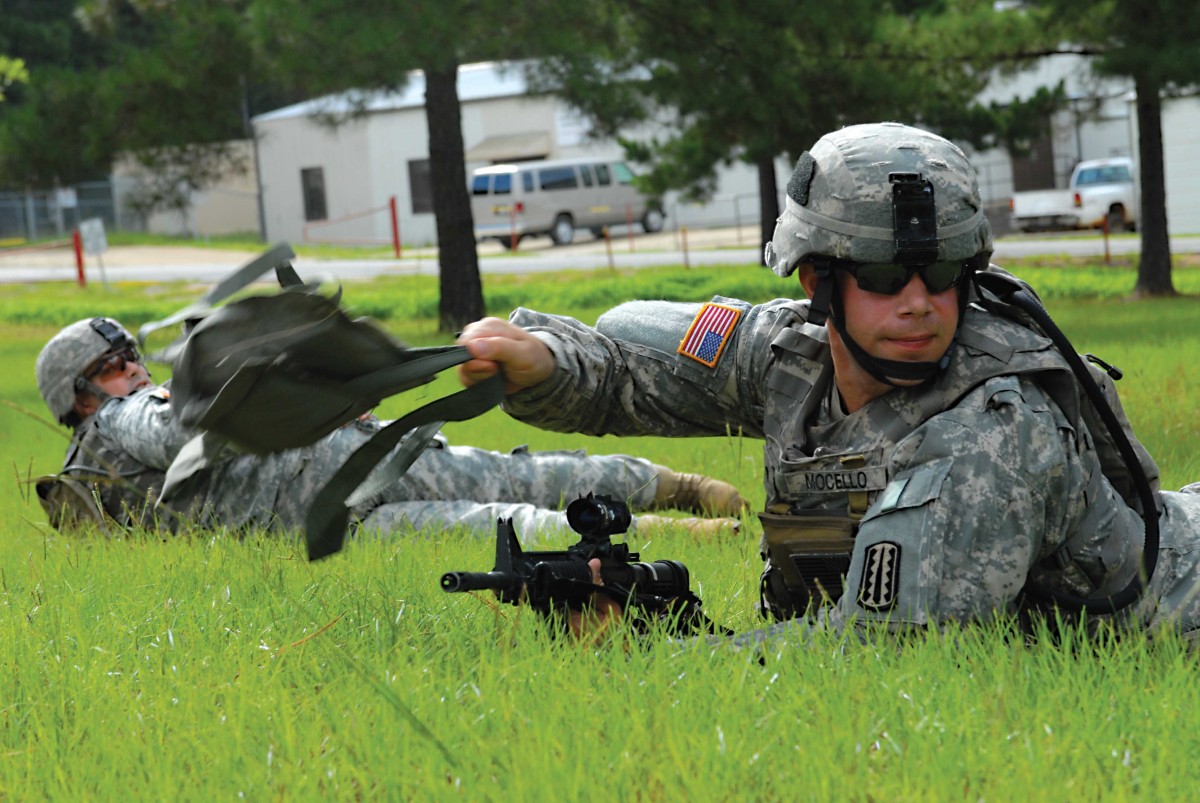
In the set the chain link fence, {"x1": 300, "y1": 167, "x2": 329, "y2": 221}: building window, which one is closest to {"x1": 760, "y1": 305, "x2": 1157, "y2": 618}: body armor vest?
{"x1": 300, "y1": 167, "x2": 329, "y2": 221}: building window

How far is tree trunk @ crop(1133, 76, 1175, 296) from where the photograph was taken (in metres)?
17.0

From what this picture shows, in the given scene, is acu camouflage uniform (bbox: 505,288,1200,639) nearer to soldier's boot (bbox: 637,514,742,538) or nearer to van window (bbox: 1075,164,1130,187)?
soldier's boot (bbox: 637,514,742,538)

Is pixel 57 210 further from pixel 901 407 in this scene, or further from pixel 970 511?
pixel 970 511

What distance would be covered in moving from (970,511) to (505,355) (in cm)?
96

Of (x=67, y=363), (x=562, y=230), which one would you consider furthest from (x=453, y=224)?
(x=562, y=230)

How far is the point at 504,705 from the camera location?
2734 mm

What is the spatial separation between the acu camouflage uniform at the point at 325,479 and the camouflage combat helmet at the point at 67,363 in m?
0.14

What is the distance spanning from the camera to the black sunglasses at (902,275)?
3053mm

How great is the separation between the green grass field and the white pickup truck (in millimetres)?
29739

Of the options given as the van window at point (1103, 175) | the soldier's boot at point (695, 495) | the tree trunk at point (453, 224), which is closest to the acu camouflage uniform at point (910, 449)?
the soldier's boot at point (695, 495)

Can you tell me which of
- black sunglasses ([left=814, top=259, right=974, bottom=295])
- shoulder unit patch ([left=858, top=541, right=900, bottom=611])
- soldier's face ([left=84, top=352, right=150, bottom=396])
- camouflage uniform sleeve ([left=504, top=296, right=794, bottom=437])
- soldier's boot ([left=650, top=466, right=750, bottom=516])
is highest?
black sunglasses ([left=814, top=259, right=974, bottom=295])

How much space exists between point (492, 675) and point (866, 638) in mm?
738

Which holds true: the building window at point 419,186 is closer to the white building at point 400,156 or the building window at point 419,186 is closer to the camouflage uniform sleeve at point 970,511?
the white building at point 400,156

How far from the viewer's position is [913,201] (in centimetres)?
302
